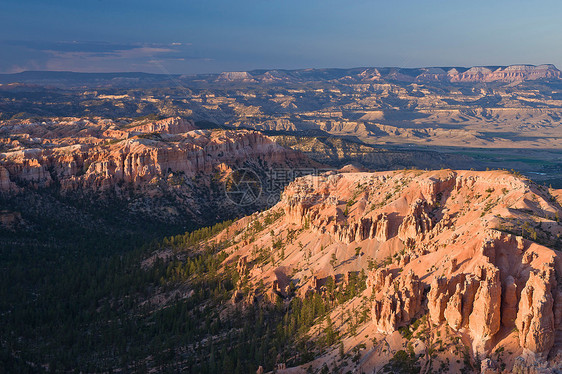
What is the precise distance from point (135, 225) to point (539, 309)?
368ft

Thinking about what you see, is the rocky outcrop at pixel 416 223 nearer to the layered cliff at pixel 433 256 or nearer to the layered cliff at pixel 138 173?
the layered cliff at pixel 433 256

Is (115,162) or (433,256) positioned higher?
(433,256)

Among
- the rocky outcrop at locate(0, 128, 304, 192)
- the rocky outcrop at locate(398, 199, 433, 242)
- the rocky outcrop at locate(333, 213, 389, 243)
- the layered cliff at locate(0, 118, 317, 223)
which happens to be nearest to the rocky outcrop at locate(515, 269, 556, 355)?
the rocky outcrop at locate(398, 199, 433, 242)

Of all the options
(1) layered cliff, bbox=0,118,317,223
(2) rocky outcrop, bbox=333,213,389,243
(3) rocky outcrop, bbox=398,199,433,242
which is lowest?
(1) layered cliff, bbox=0,118,317,223

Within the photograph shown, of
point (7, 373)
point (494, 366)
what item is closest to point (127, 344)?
point (7, 373)

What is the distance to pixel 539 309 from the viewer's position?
46562 mm

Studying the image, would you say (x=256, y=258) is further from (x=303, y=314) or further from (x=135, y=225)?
(x=135, y=225)

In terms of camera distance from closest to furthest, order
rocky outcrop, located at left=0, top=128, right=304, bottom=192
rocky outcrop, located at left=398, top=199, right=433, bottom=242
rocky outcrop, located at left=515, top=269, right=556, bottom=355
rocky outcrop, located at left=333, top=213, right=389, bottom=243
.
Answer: rocky outcrop, located at left=515, top=269, right=556, bottom=355
rocky outcrop, located at left=398, top=199, right=433, bottom=242
rocky outcrop, located at left=333, top=213, right=389, bottom=243
rocky outcrop, located at left=0, top=128, right=304, bottom=192

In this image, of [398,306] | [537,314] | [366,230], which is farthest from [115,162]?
[537,314]

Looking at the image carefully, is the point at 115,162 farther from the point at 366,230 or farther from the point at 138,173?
the point at 366,230

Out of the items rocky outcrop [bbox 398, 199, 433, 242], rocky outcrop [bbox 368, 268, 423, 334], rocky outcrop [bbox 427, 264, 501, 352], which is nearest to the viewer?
rocky outcrop [bbox 427, 264, 501, 352]

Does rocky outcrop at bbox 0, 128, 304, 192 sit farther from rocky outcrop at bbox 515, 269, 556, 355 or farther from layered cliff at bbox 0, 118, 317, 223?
rocky outcrop at bbox 515, 269, 556, 355

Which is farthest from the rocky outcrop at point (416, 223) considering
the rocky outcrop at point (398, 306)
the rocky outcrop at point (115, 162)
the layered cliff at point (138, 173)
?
the rocky outcrop at point (115, 162)

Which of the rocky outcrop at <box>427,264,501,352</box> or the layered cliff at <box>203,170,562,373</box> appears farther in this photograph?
the rocky outcrop at <box>427,264,501,352</box>
